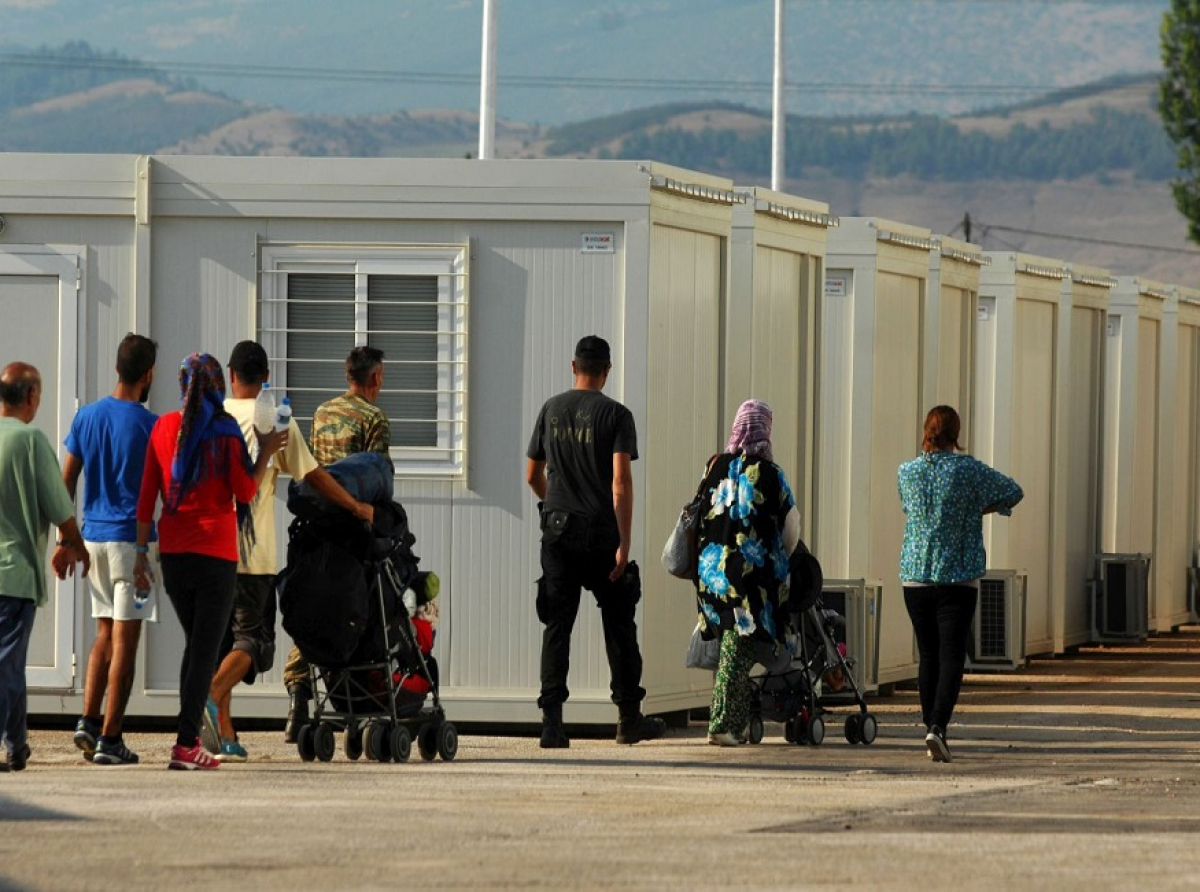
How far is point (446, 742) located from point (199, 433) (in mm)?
1891

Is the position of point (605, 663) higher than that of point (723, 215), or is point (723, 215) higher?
point (723, 215)

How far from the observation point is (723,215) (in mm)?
14594

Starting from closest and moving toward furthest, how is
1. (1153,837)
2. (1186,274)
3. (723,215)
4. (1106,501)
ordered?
(1153,837) → (723,215) → (1106,501) → (1186,274)

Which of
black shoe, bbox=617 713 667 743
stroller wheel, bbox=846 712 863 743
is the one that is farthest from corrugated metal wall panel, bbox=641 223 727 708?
stroller wheel, bbox=846 712 863 743

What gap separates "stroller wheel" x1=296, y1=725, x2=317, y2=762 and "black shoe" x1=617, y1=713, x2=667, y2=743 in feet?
5.80

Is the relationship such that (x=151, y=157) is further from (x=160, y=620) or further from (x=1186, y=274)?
(x=1186, y=274)

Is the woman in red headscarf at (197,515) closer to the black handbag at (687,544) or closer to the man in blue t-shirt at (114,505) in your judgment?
the man in blue t-shirt at (114,505)

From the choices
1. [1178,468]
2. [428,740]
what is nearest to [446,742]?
[428,740]

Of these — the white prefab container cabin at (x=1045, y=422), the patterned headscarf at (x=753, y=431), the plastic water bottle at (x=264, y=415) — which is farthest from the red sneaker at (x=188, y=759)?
the white prefab container cabin at (x=1045, y=422)

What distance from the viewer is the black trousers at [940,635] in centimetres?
1254

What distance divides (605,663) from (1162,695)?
16.6ft

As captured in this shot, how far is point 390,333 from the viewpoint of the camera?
45.5ft

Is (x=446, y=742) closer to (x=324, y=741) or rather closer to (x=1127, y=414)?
(x=324, y=741)

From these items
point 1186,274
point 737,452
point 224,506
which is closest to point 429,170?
point 737,452
